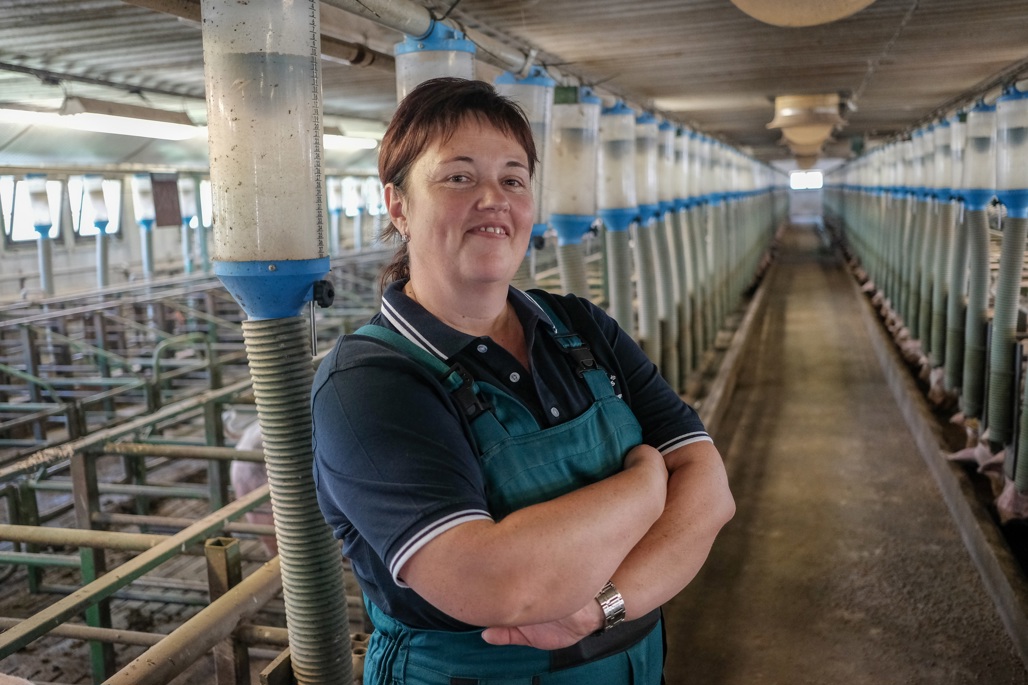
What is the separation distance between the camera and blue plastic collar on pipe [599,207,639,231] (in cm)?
526

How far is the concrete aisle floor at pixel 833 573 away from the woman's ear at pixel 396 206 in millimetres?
2772

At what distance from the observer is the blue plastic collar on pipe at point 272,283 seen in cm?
200

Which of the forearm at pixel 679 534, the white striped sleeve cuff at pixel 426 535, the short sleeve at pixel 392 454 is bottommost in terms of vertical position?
the forearm at pixel 679 534

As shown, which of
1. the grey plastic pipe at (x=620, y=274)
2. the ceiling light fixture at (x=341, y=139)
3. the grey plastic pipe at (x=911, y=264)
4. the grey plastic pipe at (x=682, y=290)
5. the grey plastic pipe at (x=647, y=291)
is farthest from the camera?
the grey plastic pipe at (x=911, y=264)

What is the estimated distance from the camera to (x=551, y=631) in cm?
135

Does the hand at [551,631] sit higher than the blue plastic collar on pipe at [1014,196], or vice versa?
the blue plastic collar on pipe at [1014,196]

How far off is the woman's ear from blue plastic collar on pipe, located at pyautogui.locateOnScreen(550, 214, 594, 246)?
2.60 metres

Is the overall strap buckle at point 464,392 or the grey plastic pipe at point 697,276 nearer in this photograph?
the overall strap buckle at point 464,392

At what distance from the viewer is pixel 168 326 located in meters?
10.8

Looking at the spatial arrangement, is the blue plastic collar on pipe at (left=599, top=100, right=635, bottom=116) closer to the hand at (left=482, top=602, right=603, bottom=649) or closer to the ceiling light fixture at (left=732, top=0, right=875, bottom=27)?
the ceiling light fixture at (left=732, top=0, right=875, bottom=27)

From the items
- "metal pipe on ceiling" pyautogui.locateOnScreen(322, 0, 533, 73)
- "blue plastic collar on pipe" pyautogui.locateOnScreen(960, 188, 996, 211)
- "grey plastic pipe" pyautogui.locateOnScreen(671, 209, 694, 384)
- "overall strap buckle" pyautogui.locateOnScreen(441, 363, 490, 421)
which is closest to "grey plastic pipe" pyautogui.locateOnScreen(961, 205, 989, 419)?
"blue plastic collar on pipe" pyautogui.locateOnScreen(960, 188, 996, 211)

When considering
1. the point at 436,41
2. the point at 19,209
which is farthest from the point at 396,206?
the point at 19,209

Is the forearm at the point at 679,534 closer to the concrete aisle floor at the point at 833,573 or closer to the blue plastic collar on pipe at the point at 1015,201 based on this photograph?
the concrete aisle floor at the point at 833,573

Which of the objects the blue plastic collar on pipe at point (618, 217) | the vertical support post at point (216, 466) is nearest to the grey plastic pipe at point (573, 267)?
the blue plastic collar on pipe at point (618, 217)
